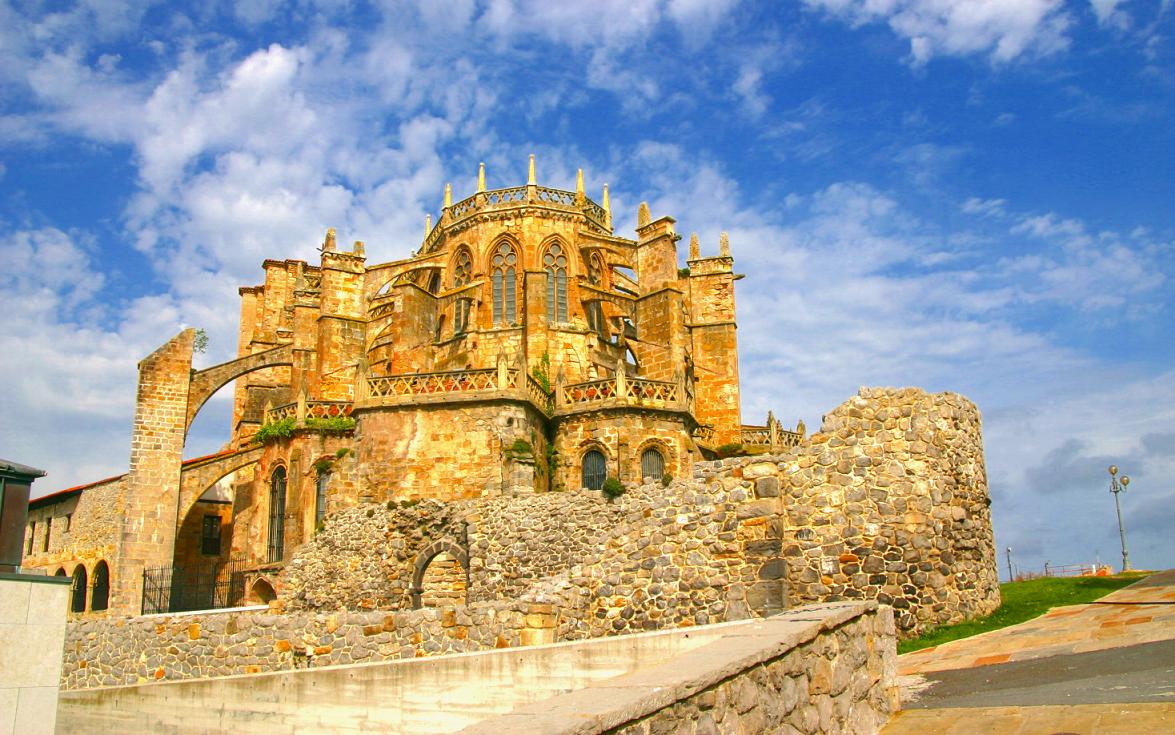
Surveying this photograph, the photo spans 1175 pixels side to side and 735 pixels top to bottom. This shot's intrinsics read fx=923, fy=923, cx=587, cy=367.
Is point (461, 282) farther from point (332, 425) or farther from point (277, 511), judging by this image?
point (277, 511)

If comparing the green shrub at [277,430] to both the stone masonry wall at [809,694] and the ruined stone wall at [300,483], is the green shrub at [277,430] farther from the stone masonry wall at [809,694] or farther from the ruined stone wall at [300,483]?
the stone masonry wall at [809,694]

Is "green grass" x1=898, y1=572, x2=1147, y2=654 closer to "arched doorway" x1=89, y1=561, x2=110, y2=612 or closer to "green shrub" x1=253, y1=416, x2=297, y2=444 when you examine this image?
"green shrub" x1=253, y1=416, x2=297, y2=444

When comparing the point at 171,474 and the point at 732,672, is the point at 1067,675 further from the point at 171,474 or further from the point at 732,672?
the point at 171,474

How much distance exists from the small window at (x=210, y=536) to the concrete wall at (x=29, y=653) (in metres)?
25.7

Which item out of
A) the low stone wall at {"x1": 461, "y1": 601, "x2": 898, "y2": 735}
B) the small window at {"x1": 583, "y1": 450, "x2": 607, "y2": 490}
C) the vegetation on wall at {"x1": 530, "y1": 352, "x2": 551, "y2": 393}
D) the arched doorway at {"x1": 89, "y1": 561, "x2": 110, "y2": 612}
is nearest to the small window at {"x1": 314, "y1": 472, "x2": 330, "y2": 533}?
the vegetation on wall at {"x1": 530, "y1": 352, "x2": 551, "y2": 393}

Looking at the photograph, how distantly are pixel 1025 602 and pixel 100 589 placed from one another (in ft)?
98.6

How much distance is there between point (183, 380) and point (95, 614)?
8.23m

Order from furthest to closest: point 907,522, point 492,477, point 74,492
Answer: point 74,492
point 492,477
point 907,522

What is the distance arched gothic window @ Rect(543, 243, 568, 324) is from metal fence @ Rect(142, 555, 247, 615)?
14.2m

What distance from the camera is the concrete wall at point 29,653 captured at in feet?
38.6

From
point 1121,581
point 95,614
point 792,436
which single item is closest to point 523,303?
point 792,436

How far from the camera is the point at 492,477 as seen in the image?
2659 centimetres

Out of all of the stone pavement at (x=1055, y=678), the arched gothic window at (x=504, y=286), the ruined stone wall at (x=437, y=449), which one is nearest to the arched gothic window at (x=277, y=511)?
the ruined stone wall at (x=437, y=449)

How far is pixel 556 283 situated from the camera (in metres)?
36.5
